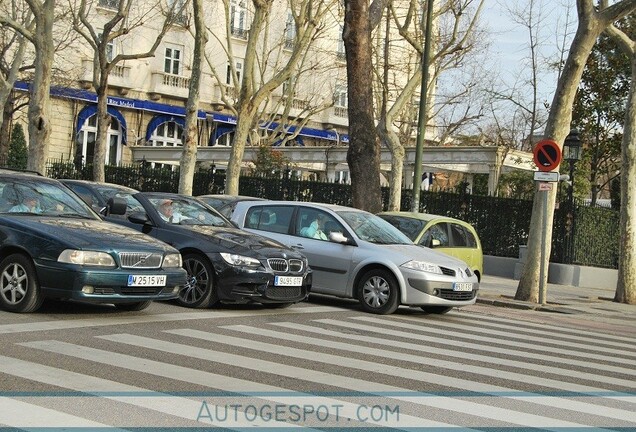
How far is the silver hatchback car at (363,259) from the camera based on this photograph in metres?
15.5

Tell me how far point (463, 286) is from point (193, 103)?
1237 centimetres

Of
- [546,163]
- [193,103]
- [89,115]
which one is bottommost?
[546,163]

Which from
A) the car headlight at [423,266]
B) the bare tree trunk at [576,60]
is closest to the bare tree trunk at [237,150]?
the bare tree trunk at [576,60]

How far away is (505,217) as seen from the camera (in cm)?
3098

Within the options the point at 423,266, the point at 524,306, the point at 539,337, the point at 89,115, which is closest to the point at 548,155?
the point at 524,306

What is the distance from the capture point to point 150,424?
6930mm

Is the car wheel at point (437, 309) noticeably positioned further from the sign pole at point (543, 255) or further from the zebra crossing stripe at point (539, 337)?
the sign pole at point (543, 255)

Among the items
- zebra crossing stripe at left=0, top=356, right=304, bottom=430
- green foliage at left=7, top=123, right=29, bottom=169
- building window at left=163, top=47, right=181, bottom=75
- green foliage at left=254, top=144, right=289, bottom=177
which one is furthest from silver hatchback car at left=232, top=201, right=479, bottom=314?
building window at left=163, top=47, right=181, bottom=75

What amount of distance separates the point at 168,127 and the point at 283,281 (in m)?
44.0

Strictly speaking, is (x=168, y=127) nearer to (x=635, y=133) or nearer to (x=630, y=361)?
(x=635, y=133)

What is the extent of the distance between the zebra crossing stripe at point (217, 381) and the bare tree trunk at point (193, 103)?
54.7 ft

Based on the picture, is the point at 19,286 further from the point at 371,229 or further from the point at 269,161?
the point at 269,161

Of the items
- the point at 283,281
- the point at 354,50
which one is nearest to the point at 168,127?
the point at 354,50

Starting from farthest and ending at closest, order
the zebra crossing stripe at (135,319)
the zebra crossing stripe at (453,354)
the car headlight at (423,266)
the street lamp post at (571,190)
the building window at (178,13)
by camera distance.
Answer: the building window at (178,13) < the street lamp post at (571,190) < the car headlight at (423,266) < the zebra crossing stripe at (135,319) < the zebra crossing stripe at (453,354)
